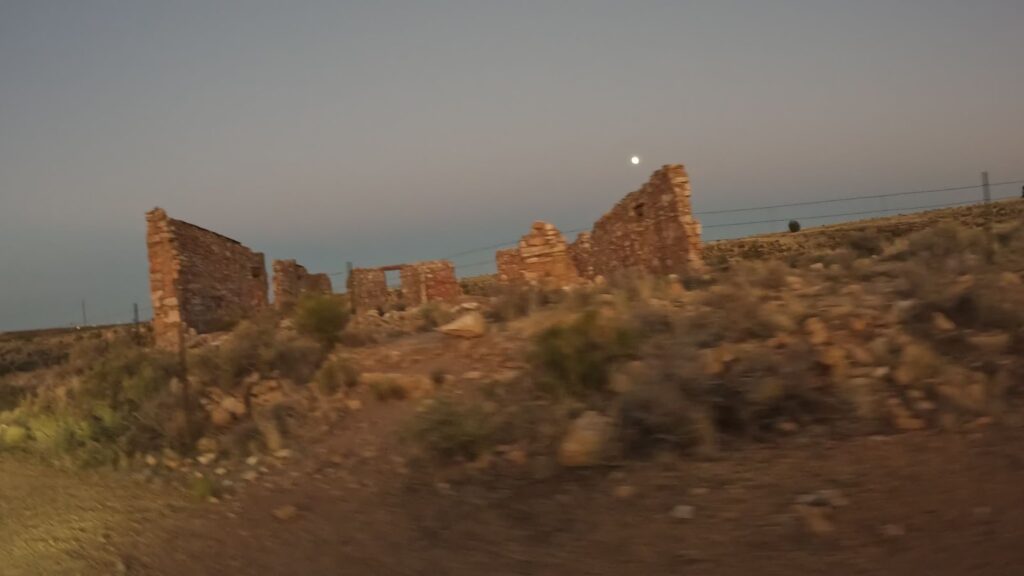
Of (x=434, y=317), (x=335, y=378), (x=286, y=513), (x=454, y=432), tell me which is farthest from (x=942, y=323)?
(x=434, y=317)

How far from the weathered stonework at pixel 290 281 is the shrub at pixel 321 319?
41.3 ft

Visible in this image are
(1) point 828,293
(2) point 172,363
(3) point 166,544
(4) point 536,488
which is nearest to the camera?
(4) point 536,488

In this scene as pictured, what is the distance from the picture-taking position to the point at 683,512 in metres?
5.45

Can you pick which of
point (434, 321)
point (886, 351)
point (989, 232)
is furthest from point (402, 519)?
point (989, 232)

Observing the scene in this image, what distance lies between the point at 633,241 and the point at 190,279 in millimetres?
12385

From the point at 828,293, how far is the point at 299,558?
7.48m

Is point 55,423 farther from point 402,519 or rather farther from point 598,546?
point 598,546

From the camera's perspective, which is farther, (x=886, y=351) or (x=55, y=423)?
(x=55, y=423)

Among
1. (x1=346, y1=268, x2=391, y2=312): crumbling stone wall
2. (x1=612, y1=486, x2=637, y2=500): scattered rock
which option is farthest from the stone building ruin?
(x1=346, y1=268, x2=391, y2=312): crumbling stone wall

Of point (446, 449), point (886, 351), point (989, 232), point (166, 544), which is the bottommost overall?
point (166, 544)

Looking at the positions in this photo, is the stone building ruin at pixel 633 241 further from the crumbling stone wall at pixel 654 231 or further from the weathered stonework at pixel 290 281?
the weathered stonework at pixel 290 281

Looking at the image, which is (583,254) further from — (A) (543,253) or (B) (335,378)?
(B) (335,378)

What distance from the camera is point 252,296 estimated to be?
1048 inches

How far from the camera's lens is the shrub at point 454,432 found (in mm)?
7211
